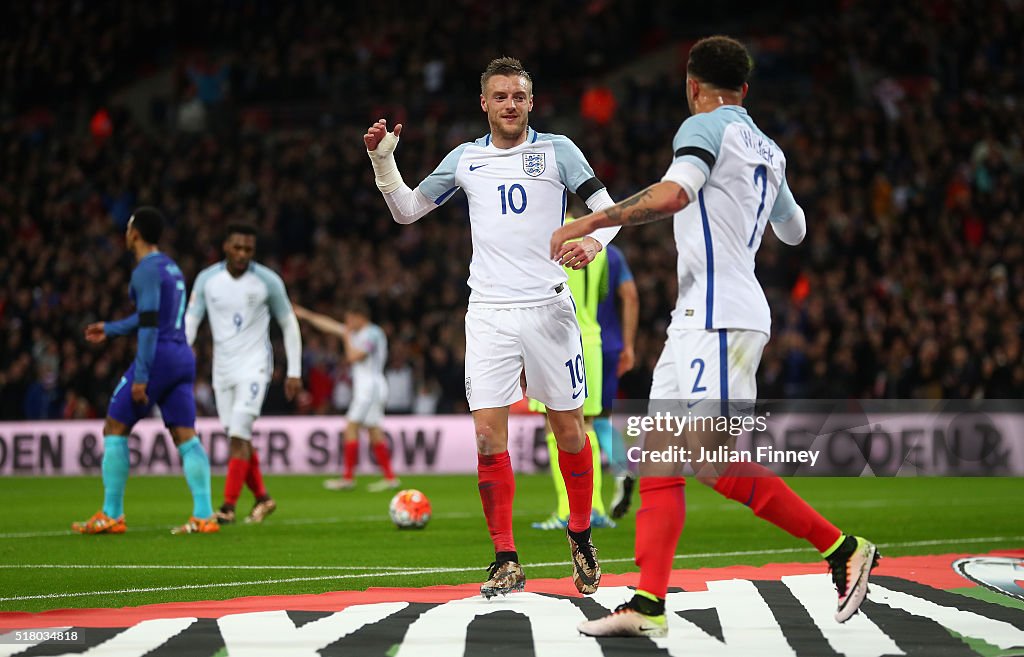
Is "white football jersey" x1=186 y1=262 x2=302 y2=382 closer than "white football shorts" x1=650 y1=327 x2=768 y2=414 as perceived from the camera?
No

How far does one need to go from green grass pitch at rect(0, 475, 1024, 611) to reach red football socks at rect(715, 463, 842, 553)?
2671 mm

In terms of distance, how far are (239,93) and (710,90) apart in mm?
27322

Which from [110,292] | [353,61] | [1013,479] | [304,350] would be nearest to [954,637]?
[1013,479]

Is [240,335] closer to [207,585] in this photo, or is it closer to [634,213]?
[207,585]

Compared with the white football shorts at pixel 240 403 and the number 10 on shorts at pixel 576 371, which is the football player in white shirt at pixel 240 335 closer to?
the white football shorts at pixel 240 403

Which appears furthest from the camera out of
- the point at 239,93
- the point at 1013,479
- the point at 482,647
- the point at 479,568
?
the point at 239,93

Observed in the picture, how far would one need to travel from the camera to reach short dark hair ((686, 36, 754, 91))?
6129mm

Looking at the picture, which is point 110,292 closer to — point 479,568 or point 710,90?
point 479,568

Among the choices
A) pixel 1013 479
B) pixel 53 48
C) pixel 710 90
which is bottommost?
pixel 1013 479

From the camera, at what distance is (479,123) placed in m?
30.1

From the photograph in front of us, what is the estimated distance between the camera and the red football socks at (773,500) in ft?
19.7

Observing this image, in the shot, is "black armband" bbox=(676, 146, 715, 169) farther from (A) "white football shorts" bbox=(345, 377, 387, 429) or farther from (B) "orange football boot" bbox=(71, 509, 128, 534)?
(A) "white football shorts" bbox=(345, 377, 387, 429)

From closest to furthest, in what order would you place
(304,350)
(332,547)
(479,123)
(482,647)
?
(482,647) < (332,547) < (304,350) < (479,123)
